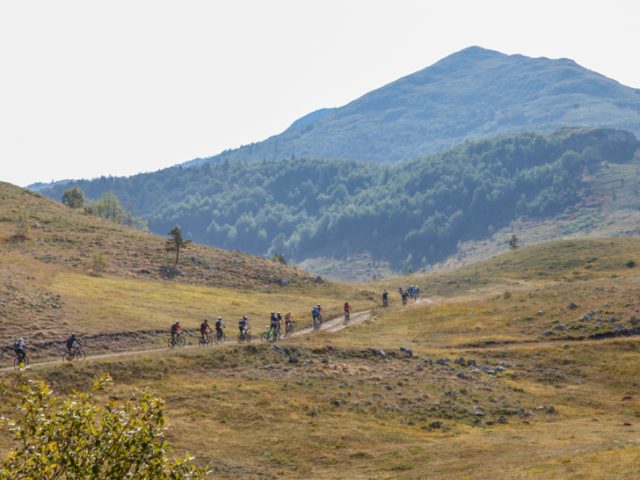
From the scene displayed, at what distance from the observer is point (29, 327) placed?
61.1 meters

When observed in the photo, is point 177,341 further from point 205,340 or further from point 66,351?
point 66,351

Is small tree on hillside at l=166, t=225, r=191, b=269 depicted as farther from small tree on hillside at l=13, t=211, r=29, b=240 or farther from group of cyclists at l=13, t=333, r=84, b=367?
group of cyclists at l=13, t=333, r=84, b=367

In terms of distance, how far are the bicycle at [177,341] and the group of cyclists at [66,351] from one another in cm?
761

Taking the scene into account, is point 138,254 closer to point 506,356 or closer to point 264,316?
point 264,316

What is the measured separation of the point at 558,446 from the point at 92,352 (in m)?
37.7

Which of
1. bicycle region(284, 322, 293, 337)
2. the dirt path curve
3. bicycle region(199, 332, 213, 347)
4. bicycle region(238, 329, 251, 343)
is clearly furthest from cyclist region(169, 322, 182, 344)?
bicycle region(284, 322, 293, 337)

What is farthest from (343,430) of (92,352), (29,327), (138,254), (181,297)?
(138,254)

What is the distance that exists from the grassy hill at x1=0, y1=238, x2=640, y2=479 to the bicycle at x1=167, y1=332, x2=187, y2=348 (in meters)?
5.39

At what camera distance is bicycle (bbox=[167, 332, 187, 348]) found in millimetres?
62250

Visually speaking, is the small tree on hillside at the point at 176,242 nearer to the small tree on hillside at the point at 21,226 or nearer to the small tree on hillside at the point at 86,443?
the small tree on hillside at the point at 21,226

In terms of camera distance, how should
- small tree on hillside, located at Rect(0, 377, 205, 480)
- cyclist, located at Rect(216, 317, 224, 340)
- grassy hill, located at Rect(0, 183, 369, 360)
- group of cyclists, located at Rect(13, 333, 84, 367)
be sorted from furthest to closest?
grassy hill, located at Rect(0, 183, 369, 360), cyclist, located at Rect(216, 317, 224, 340), group of cyclists, located at Rect(13, 333, 84, 367), small tree on hillside, located at Rect(0, 377, 205, 480)

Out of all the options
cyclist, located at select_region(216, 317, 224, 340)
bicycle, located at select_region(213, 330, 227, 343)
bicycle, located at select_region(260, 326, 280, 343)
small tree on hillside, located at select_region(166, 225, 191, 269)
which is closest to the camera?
cyclist, located at select_region(216, 317, 224, 340)

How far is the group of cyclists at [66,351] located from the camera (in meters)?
49.8

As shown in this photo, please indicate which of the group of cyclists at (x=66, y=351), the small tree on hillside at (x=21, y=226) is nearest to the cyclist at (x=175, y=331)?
the group of cyclists at (x=66, y=351)
